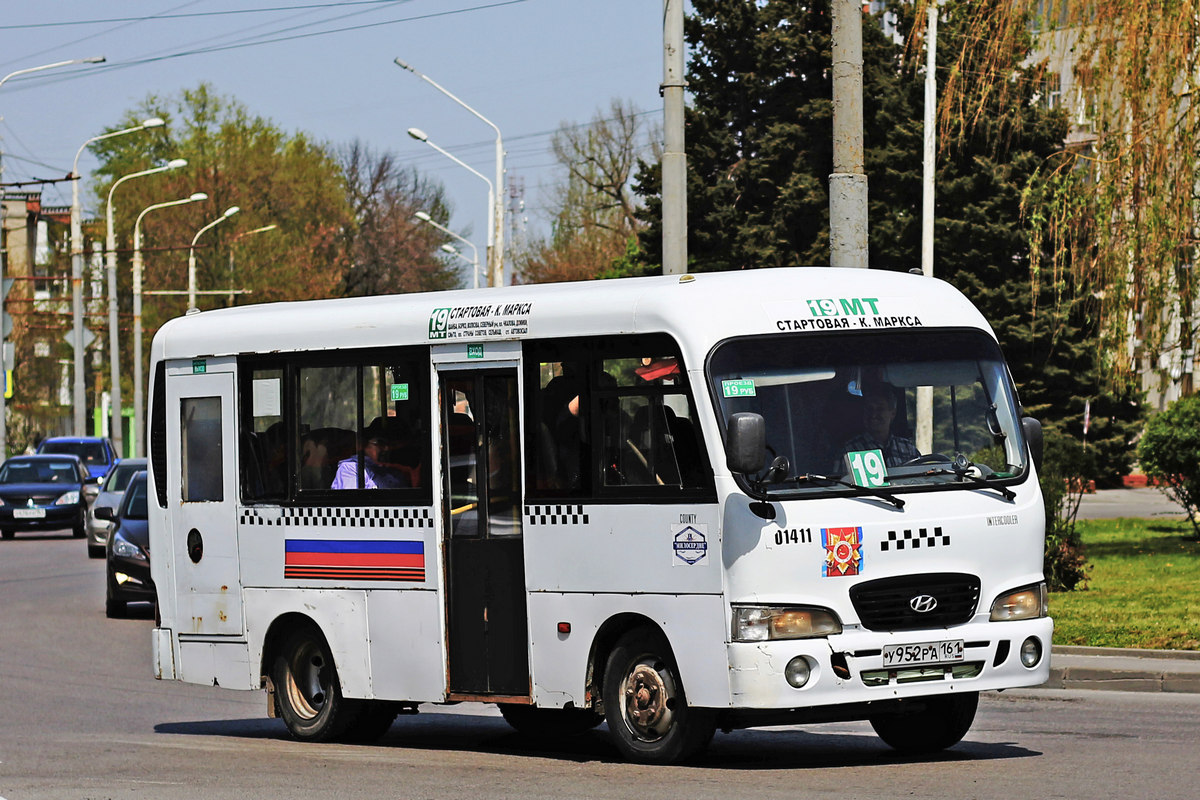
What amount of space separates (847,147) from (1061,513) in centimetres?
754

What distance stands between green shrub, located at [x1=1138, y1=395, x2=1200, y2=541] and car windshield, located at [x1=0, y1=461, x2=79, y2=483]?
75.1 ft

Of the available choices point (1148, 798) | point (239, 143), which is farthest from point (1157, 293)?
point (239, 143)

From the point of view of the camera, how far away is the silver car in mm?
32156

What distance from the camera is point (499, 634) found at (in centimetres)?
1153

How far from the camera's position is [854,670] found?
1009 cm

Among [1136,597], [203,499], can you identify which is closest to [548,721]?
[203,499]

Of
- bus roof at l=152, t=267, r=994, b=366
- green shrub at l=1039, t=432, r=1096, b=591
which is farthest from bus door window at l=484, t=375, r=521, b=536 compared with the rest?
green shrub at l=1039, t=432, r=1096, b=591

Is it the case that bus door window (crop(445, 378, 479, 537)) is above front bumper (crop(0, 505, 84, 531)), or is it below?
above

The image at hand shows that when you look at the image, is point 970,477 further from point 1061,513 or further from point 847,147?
point 1061,513

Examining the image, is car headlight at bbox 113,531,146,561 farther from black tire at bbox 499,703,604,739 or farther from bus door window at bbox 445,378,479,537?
bus door window at bbox 445,378,479,537

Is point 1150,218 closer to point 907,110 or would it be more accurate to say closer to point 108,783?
point 108,783

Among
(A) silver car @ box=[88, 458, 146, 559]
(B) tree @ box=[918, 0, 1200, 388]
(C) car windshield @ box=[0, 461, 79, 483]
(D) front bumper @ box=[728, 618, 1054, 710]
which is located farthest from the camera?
(C) car windshield @ box=[0, 461, 79, 483]

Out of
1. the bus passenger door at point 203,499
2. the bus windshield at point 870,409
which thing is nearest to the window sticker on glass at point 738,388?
the bus windshield at point 870,409

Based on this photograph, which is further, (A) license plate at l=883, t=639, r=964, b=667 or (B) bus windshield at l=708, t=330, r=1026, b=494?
(B) bus windshield at l=708, t=330, r=1026, b=494
